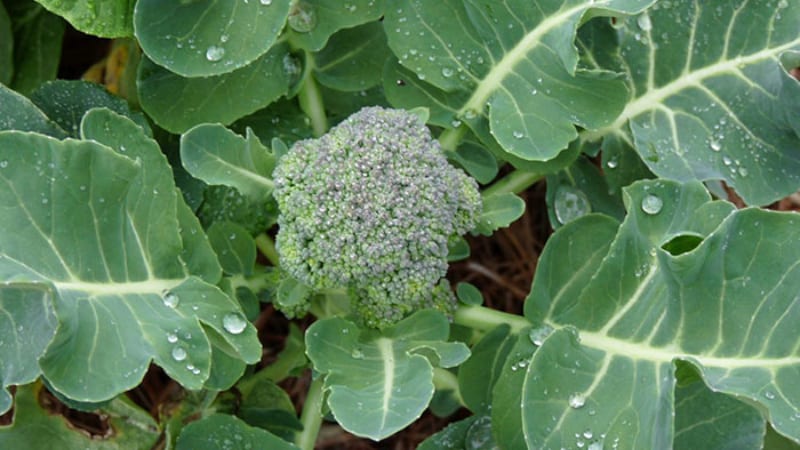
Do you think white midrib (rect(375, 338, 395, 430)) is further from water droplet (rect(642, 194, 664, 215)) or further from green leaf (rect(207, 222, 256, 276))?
water droplet (rect(642, 194, 664, 215))

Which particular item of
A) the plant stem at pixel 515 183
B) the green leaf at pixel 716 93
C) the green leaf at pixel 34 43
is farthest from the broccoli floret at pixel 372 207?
the green leaf at pixel 34 43

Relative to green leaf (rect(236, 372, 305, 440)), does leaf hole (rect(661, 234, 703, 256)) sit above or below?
above

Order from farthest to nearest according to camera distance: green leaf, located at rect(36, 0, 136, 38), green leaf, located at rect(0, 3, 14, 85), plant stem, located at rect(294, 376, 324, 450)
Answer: green leaf, located at rect(0, 3, 14, 85), plant stem, located at rect(294, 376, 324, 450), green leaf, located at rect(36, 0, 136, 38)

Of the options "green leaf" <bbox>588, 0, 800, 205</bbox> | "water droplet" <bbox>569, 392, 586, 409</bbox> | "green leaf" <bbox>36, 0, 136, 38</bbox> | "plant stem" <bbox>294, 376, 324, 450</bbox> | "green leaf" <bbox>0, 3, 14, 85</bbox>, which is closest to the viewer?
"water droplet" <bbox>569, 392, 586, 409</bbox>

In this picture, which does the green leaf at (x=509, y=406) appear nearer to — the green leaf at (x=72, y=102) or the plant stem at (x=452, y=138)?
the plant stem at (x=452, y=138)

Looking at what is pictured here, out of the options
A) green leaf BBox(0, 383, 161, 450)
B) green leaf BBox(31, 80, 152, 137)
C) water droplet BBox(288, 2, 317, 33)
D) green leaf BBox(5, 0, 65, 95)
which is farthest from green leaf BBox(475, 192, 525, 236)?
green leaf BBox(5, 0, 65, 95)

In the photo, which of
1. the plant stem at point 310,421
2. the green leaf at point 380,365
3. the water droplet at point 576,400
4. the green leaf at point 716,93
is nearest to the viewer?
the green leaf at point 380,365
